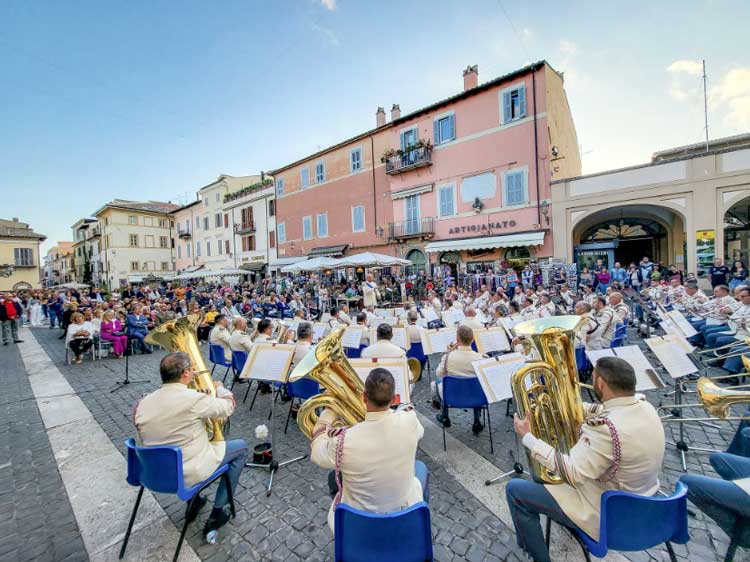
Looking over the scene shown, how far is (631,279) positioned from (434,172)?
11.5 meters

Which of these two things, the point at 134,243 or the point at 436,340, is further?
the point at 134,243

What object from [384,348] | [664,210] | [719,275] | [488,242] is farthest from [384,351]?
[664,210]

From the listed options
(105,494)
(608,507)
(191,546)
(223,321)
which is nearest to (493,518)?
(608,507)

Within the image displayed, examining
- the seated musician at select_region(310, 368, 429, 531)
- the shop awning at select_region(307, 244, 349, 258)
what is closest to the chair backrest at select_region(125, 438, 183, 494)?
the seated musician at select_region(310, 368, 429, 531)

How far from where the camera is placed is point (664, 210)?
51.9ft

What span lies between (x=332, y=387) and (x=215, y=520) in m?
1.67

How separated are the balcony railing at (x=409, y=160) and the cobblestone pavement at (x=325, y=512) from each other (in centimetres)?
1792

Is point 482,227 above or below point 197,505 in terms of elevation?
above

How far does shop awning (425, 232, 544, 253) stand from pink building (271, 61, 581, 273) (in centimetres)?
6

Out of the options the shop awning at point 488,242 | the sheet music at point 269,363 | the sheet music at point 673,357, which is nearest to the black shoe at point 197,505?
the sheet music at point 269,363

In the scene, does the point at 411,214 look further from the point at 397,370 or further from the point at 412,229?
the point at 397,370

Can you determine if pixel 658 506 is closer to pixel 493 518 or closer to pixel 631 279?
pixel 493 518

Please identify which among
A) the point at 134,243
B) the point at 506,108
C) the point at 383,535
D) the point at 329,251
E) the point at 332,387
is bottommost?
the point at 383,535

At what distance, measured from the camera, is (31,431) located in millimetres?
4902
